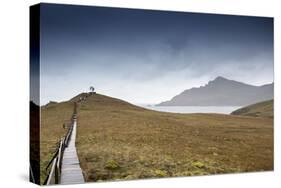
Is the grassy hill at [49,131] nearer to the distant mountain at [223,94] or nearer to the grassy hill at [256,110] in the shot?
the distant mountain at [223,94]

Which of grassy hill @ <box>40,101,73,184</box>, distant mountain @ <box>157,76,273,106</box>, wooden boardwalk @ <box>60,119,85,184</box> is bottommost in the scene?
wooden boardwalk @ <box>60,119,85,184</box>

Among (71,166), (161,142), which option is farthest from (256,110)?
(71,166)

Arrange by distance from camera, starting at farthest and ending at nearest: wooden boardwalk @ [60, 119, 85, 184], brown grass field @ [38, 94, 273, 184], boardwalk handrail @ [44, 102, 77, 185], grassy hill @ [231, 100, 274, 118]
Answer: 1. grassy hill @ [231, 100, 274, 118]
2. brown grass field @ [38, 94, 273, 184]
3. wooden boardwalk @ [60, 119, 85, 184]
4. boardwalk handrail @ [44, 102, 77, 185]

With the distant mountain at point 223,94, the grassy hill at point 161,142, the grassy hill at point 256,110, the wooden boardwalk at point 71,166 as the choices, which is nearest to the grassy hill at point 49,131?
the wooden boardwalk at point 71,166

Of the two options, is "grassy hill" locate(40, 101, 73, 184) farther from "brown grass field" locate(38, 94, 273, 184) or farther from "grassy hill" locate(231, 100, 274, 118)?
"grassy hill" locate(231, 100, 274, 118)

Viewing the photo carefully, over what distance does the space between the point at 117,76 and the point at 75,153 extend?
145 centimetres

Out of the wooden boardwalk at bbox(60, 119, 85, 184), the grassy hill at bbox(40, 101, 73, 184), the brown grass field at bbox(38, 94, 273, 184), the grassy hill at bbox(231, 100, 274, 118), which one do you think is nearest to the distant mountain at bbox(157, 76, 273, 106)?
the grassy hill at bbox(231, 100, 274, 118)

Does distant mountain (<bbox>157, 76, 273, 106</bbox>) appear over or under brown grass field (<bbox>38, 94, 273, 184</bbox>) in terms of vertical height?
over

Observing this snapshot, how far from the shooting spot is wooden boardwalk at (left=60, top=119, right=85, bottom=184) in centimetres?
1113

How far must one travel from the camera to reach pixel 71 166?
37.1 ft

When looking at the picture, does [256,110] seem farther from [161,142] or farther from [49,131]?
[49,131]

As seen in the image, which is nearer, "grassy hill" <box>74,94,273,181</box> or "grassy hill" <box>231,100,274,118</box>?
"grassy hill" <box>74,94,273,181</box>

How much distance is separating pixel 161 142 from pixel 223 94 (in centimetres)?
163

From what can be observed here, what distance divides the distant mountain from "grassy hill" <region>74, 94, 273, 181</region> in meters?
0.24
